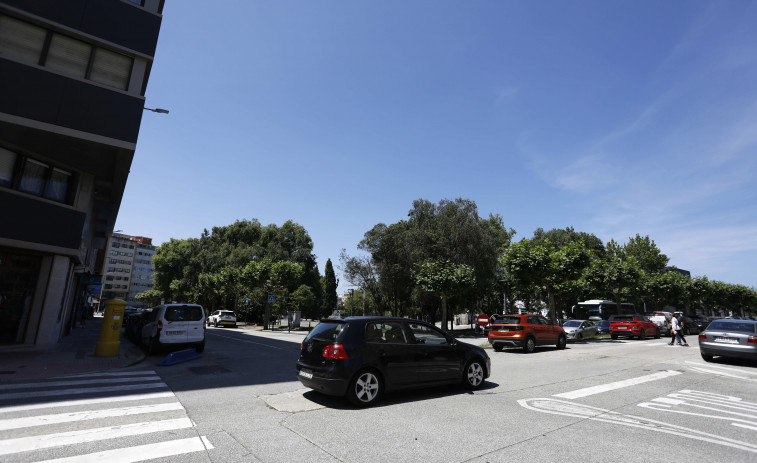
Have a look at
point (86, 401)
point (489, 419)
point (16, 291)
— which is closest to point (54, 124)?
point (16, 291)

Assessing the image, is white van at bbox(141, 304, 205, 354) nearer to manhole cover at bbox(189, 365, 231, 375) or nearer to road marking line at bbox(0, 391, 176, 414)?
manhole cover at bbox(189, 365, 231, 375)

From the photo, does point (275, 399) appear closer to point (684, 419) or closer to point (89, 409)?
point (89, 409)

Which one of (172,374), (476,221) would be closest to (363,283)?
(476,221)

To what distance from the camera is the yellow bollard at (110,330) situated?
11875 mm

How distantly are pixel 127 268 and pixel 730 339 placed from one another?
5352 inches

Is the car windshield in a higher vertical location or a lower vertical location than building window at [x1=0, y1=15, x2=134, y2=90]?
lower

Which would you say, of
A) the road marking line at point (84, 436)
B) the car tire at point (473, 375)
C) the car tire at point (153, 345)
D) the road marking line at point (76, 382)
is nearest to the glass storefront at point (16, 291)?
the car tire at point (153, 345)

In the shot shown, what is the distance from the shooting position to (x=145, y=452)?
4098mm

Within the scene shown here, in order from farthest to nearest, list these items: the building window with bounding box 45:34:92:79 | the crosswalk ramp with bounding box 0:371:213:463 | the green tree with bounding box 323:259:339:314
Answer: the green tree with bounding box 323:259:339:314 → the building window with bounding box 45:34:92:79 → the crosswalk ramp with bounding box 0:371:213:463

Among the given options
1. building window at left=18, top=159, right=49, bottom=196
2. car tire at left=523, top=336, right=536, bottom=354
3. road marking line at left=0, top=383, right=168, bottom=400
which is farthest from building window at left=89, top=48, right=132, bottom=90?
car tire at left=523, top=336, right=536, bottom=354

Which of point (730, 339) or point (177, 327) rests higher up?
point (730, 339)

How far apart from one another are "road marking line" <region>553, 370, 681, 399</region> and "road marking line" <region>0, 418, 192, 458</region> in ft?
22.0

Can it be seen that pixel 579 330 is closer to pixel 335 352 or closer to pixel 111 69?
pixel 335 352

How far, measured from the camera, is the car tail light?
596 cm
